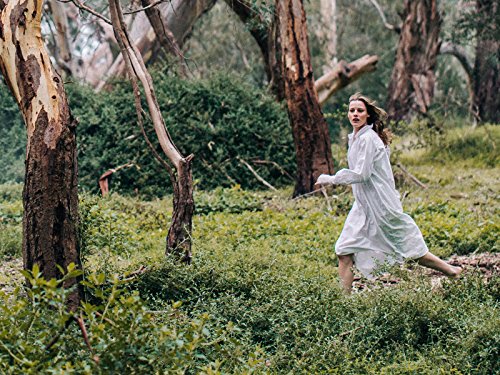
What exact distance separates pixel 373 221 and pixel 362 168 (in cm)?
54

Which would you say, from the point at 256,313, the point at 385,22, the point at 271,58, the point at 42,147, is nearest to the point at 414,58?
the point at 271,58

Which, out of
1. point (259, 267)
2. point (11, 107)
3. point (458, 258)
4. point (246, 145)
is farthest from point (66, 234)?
point (11, 107)

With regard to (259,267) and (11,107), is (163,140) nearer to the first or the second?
(259,267)

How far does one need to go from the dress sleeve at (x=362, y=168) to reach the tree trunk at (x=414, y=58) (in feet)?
41.0

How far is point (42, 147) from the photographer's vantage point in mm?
5715

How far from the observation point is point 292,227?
416 inches

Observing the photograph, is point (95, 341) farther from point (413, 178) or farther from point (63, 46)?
point (63, 46)

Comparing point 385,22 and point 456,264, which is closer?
point 456,264

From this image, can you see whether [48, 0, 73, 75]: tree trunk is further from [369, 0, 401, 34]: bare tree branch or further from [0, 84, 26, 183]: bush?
[369, 0, 401, 34]: bare tree branch

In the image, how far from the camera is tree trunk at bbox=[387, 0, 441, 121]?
1955cm

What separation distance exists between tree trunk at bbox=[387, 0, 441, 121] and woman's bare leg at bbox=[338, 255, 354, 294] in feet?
41.5

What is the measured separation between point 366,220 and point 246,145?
777 cm

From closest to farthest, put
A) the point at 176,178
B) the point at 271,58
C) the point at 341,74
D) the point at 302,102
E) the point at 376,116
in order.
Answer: the point at 176,178 < the point at 376,116 < the point at 302,102 < the point at 271,58 < the point at 341,74

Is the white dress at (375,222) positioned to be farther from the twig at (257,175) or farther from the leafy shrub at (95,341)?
the twig at (257,175)
